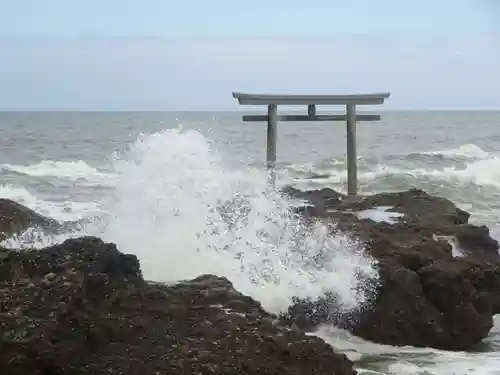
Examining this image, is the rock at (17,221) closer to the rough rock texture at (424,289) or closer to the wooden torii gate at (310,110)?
the rough rock texture at (424,289)

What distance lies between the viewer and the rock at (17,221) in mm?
7001

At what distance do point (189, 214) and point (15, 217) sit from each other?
2149 millimetres

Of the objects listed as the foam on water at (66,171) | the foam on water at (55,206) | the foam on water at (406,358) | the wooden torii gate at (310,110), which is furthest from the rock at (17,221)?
the foam on water at (66,171)

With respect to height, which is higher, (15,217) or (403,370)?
(15,217)

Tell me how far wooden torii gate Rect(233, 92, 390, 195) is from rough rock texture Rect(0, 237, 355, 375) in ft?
21.2

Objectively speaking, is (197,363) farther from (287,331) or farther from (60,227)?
(60,227)

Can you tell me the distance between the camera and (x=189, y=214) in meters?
6.41

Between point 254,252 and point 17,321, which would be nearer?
point 17,321

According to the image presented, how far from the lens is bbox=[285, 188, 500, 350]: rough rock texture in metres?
5.56

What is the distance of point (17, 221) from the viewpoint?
24.3ft

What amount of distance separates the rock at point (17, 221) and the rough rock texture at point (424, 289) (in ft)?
9.53

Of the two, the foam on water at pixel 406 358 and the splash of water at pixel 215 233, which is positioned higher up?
the splash of water at pixel 215 233

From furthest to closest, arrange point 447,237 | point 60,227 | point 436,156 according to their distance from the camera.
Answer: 1. point 436,156
2. point 60,227
3. point 447,237

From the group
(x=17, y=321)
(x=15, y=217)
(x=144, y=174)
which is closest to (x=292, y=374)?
(x=17, y=321)
